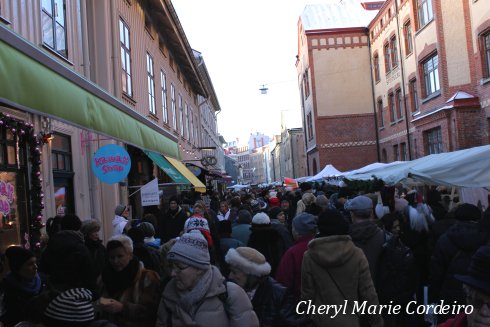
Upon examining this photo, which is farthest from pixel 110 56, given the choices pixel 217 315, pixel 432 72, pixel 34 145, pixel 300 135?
pixel 300 135

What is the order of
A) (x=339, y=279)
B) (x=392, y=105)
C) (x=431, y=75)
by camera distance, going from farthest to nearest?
(x=392, y=105) → (x=431, y=75) → (x=339, y=279)

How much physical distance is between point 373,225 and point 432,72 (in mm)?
19175

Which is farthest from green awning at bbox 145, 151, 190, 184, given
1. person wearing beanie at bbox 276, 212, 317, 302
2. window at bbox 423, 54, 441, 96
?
window at bbox 423, 54, 441, 96

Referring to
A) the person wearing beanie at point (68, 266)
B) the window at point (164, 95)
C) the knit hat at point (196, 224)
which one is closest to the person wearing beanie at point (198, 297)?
the person wearing beanie at point (68, 266)

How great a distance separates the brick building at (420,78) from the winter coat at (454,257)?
14.4 metres

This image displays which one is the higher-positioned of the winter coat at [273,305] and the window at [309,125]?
the window at [309,125]

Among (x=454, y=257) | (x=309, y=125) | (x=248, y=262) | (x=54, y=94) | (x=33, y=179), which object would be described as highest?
(x=309, y=125)

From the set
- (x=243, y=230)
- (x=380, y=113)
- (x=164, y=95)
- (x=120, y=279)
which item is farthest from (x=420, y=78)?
(x=120, y=279)

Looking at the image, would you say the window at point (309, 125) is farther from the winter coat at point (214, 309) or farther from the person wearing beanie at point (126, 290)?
the winter coat at point (214, 309)

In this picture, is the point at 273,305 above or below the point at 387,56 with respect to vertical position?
below

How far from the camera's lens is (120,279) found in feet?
11.8

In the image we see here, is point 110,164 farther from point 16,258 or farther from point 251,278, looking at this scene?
point 251,278

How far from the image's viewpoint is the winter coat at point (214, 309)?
305 centimetres

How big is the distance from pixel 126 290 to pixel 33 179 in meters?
4.47
